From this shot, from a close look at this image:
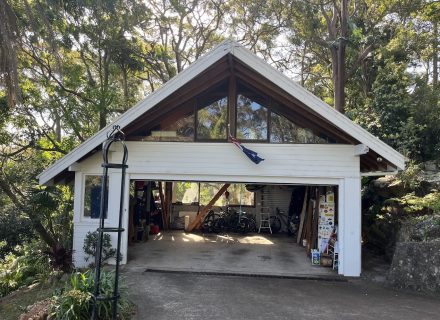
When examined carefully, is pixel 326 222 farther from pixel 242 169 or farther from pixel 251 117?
pixel 251 117

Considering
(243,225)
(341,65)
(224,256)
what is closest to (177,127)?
(224,256)

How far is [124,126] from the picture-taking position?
357 inches

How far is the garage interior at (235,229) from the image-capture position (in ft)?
33.4

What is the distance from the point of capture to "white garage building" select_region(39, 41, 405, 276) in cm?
934

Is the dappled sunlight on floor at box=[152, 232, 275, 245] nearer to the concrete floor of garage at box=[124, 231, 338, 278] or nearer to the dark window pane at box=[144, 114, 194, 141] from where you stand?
the concrete floor of garage at box=[124, 231, 338, 278]

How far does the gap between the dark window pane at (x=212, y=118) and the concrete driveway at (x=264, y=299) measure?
11.4ft

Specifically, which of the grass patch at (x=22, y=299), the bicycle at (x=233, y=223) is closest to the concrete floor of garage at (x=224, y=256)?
the bicycle at (x=233, y=223)

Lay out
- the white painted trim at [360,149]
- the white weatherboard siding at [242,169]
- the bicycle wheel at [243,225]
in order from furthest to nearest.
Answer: the bicycle wheel at [243,225]
the white weatherboard siding at [242,169]
the white painted trim at [360,149]

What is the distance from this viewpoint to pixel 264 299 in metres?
7.25

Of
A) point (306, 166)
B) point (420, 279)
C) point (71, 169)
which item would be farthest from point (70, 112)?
point (420, 279)

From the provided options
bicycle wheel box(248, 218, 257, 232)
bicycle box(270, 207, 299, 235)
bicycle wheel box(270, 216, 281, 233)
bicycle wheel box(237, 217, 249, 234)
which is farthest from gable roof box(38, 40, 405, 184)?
bicycle wheel box(270, 216, 281, 233)

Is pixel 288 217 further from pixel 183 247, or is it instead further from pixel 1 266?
pixel 1 266

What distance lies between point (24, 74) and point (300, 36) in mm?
12040

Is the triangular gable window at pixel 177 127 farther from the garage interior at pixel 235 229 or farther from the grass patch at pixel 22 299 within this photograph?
the grass patch at pixel 22 299
